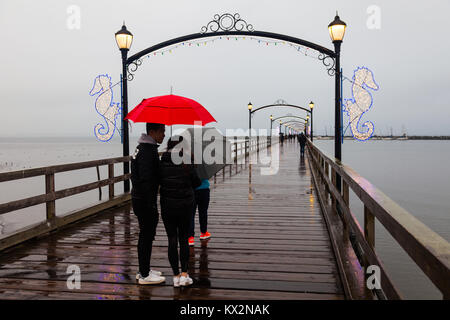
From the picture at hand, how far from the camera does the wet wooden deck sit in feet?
11.5

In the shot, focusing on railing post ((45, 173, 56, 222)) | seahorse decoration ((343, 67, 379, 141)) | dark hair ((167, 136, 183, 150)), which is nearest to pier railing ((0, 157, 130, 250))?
railing post ((45, 173, 56, 222))

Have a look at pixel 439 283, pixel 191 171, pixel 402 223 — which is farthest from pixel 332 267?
pixel 439 283

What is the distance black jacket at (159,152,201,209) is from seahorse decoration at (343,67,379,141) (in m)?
5.39

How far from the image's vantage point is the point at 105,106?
322 inches

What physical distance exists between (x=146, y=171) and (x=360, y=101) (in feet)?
20.9

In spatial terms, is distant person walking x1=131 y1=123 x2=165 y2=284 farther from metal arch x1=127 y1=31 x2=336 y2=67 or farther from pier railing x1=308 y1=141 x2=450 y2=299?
metal arch x1=127 y1=31 x2=336 y2=67

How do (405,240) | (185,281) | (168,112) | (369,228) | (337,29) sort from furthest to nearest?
(337,29), (185,281), (168,112), (369,228), (405,240)

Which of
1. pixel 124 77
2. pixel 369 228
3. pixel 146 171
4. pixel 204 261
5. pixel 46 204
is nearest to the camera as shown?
pixel 369 228

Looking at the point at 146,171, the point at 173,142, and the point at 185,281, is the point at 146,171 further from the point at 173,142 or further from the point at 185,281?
the point at 185,281

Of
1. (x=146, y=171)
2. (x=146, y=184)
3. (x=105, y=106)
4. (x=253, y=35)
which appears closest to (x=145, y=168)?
(x=146, y=171)

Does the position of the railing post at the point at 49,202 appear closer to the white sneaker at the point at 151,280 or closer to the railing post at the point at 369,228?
the white sneaker at the point at 151,280

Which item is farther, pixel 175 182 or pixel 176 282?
pixel 176 282

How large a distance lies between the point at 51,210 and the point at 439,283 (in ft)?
18.7

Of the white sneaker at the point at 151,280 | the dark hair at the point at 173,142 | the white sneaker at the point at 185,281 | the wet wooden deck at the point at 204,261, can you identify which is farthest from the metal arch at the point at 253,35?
the white sneaker at the point at 185,281
